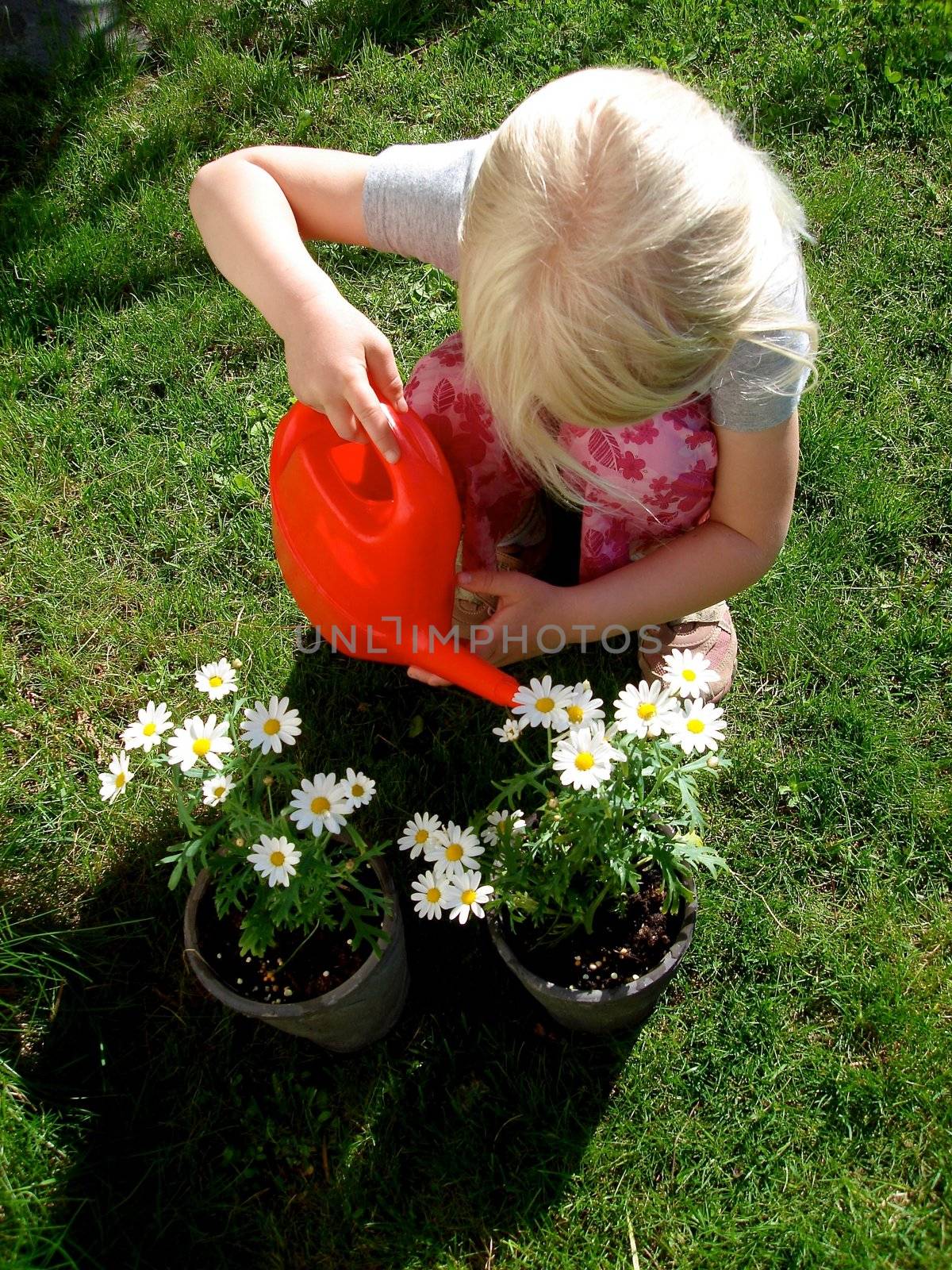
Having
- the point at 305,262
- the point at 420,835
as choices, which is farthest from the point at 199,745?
the point at 305,262

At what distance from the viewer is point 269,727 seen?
3.99 ft

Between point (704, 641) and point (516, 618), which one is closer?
point (516, 618)

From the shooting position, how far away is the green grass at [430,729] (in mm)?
1454

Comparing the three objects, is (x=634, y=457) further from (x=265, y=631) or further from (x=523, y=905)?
(x=265, y=631)

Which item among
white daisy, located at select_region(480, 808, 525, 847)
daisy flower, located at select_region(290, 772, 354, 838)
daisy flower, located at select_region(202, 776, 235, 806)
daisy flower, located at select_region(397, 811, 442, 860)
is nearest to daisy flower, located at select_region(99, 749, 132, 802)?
daisy flower, located at select_region(202, 776, 235, 806)

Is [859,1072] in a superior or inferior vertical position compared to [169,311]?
inferior

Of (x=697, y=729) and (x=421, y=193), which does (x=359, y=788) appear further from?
(x=421, y=193)

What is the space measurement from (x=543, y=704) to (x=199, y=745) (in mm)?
426

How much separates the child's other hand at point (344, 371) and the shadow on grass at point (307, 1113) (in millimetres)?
784

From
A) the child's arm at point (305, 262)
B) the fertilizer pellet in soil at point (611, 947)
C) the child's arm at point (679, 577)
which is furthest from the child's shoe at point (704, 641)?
the child's arm at point (305, 262)

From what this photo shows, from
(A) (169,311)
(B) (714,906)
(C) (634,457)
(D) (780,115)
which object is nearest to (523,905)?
(B) (714,906)

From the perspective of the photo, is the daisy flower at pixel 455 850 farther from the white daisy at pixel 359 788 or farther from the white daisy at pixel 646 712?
the white daisy at pixel 646 712

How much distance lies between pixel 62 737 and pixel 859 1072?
1.46 m

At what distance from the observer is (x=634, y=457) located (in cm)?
137
